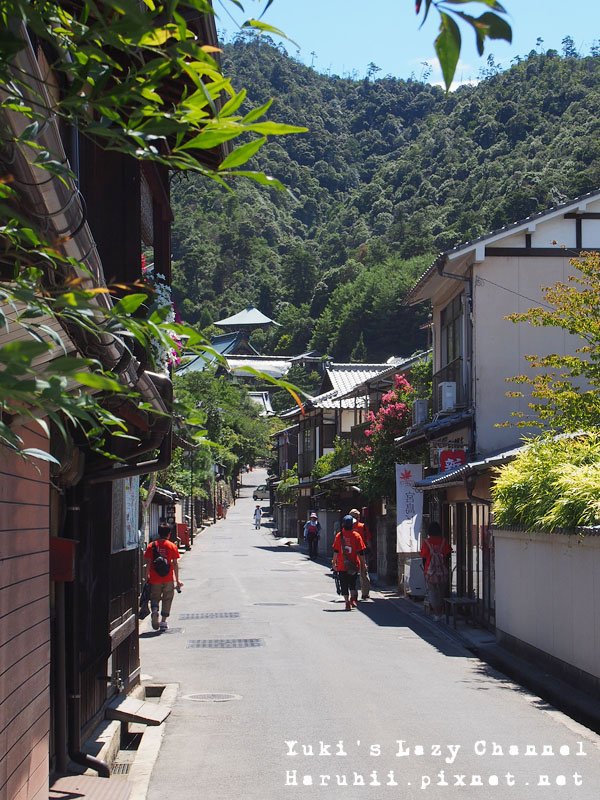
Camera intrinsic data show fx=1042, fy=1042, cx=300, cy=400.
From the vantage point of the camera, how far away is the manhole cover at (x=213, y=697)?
39.2ft

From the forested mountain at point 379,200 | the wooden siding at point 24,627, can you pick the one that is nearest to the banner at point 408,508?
the wooden siding at point 24,627

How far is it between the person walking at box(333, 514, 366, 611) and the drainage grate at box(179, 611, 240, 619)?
2.31 meters

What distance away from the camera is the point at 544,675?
1316 centimetres

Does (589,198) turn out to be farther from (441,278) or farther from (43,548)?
(43,548)

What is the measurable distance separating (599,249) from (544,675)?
12187 millimetres

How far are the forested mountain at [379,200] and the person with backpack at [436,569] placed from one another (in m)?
63.0

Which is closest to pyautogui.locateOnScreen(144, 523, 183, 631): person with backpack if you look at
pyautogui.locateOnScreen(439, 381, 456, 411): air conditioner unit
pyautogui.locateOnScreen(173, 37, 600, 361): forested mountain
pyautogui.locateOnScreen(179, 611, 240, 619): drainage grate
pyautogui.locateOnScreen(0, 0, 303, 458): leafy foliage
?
pyautogui.locateOnScreen(179, 611, 240, 619): drainage grate

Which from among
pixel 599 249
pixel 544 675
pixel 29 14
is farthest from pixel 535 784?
pixel 599 249

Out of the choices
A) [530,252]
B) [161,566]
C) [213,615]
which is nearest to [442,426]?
[530,252]

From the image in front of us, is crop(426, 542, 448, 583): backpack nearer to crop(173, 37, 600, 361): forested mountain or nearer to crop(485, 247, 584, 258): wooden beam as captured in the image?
crop(485, 247, 584, 258): wooden beam

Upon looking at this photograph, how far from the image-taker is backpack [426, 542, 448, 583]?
2034 cm

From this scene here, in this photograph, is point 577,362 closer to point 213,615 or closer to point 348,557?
point 348,557

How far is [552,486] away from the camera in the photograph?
1341 cm

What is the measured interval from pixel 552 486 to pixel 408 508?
37.2 ft
